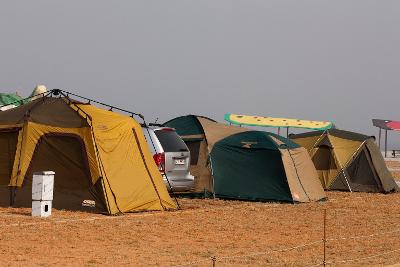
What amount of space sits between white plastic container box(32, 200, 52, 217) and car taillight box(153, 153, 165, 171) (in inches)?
136

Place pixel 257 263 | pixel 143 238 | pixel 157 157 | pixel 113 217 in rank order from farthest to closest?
pixel 157 157 < pixel 113 217 < pixel 143 238 < pixel 257 263

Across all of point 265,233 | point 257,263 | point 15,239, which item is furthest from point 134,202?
point 257,263

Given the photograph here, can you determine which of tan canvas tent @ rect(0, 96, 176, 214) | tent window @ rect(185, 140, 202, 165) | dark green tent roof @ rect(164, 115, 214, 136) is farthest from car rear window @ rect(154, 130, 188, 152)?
dark green tent roof @ rect(164, 115, 214, 136)

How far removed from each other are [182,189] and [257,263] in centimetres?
742

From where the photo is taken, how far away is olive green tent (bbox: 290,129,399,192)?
2423 cm

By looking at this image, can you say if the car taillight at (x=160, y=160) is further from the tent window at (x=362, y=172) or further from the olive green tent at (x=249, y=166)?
the tent window at (x=362, y=172)

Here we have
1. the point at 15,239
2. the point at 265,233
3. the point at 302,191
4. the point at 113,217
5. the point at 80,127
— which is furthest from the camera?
the point at 302,191

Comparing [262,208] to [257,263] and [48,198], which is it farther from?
[257,263]

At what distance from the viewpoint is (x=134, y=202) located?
49.4 ft

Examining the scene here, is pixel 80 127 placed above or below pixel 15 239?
above

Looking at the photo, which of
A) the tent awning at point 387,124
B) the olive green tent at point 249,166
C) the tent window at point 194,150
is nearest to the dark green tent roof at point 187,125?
the olive green tent at point 249,166

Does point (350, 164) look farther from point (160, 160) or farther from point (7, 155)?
point (7, 155)

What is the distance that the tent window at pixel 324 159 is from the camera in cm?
2455

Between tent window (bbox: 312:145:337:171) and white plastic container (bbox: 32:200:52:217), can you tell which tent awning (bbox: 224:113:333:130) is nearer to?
tent window (bbox: 312:145:337:171)
